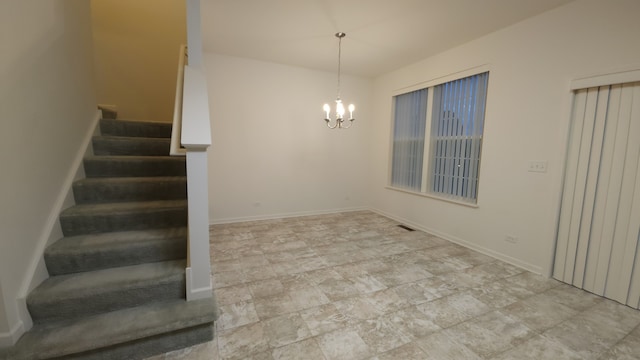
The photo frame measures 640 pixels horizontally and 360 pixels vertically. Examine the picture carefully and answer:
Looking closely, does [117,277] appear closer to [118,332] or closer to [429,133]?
[118,332]

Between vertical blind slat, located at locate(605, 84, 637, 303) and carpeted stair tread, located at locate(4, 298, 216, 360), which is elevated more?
vertical blind slat, located at locate(605, 84, 637, 303)

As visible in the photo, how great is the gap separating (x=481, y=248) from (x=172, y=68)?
5.66 m

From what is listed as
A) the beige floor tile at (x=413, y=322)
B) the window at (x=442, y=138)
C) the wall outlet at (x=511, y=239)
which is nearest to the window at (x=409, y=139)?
the window at (x=442, y=138)

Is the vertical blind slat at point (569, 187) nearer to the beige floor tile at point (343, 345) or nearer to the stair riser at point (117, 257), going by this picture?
the beige floor tile at point (343, 345)

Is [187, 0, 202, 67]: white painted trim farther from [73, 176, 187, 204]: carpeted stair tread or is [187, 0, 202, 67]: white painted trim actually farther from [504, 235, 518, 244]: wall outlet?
[504, 235, 518, 244]: wall outlet

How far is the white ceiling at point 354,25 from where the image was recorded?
2.72 metres

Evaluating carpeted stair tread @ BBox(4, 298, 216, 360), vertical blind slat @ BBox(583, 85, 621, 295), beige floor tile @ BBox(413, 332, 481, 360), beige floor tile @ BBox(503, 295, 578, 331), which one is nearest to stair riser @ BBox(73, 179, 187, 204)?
carpeted stair tread @ BBox(4, 298, 216, 360)

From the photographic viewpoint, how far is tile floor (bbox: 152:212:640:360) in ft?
5.80

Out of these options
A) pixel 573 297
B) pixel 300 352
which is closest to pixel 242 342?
pixel 300 352

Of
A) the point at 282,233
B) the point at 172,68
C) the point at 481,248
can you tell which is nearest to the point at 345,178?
the point at 282,233

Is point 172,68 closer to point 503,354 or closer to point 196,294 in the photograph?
point 196,294

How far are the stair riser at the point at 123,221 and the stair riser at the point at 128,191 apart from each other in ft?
1.05

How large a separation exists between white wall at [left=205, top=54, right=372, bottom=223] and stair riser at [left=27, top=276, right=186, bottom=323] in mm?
2739

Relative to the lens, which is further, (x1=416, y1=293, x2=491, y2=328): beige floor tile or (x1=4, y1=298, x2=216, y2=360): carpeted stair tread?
(x1=416, y1=293, x2=491, y2=328): beige floor tile
